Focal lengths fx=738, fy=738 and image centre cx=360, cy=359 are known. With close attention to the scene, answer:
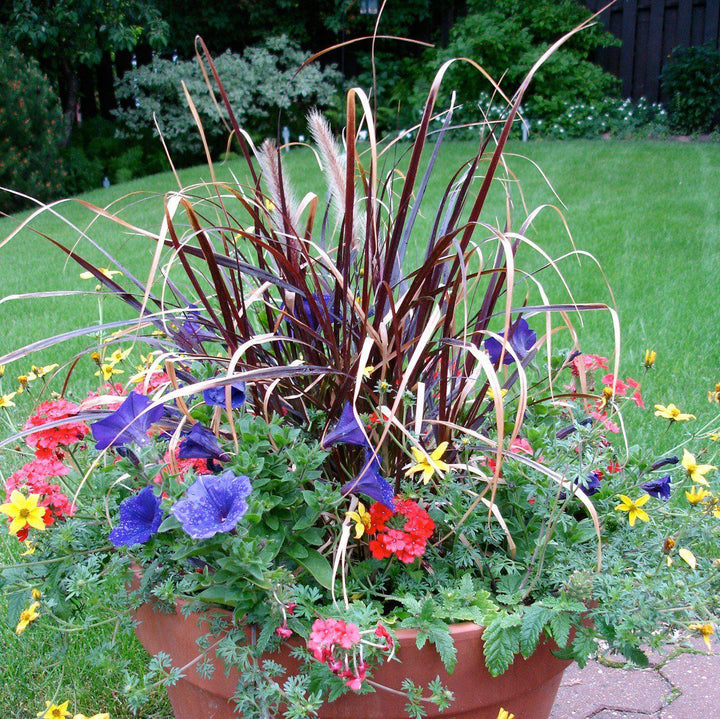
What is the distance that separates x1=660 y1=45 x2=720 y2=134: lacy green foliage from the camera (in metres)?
9.00

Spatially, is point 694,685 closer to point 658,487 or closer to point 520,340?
point 658,487

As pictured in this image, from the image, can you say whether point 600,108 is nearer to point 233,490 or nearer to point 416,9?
point 416,9

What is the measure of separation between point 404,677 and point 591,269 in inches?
137

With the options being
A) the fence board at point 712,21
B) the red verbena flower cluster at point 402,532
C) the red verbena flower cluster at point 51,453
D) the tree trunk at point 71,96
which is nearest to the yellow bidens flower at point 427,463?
the red verbena flower cluster at point 402,532

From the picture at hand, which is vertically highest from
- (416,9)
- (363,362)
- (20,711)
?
(416,9)

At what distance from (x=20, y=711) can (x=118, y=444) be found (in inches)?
32.2

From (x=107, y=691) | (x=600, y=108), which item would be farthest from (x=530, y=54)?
(x=107, y=691)

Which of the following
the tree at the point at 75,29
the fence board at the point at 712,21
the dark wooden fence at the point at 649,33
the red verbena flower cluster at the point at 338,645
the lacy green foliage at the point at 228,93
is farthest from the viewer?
the lacy green foliage at the point at 228,93

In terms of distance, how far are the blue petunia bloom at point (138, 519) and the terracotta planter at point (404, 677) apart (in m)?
0.16

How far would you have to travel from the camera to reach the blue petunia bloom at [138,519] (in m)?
1.03

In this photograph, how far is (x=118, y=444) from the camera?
46.8 inches

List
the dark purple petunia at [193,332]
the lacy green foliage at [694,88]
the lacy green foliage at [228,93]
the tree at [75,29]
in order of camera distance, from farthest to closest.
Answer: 1. the lacy green foliage at [228,93]
2. the tree at [75,29]
3. the lacy green foliage at [694,88]
4. the dark purple petunia at [193,332]

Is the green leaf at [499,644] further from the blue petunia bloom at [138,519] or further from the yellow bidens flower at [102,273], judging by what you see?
the yellow bidens flower at [102,273]

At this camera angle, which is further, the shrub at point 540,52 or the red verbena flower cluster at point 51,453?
the shrub at point 540,52
